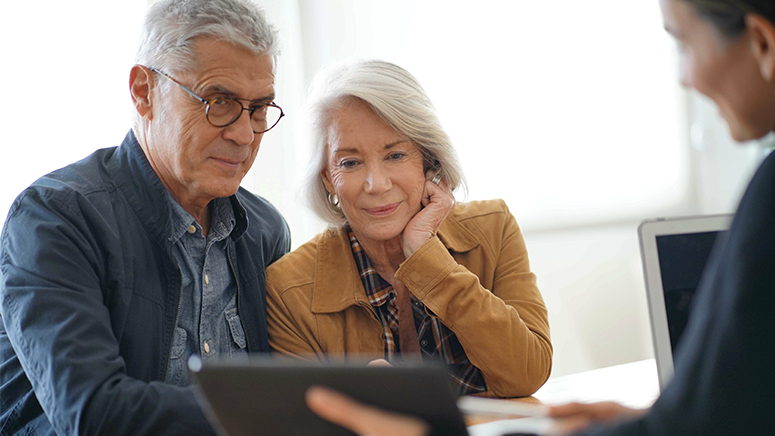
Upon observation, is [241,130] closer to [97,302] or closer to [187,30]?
[187,30]

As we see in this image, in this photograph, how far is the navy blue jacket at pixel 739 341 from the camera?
57cm

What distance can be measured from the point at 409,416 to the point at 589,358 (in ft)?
9.58

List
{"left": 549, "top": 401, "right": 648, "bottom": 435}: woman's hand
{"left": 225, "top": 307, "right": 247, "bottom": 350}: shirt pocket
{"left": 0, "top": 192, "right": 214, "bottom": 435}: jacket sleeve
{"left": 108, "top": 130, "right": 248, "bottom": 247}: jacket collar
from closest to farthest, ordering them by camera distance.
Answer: {"left": 549, "top": 401, "right": 648, "bottom": 435}: woman's hand < {"left": 0, "top": 192, "right": 214, "bottom": 435}: jacket sleeve < {"left": 108, "top": 130, "right": 248, "bottom": 247}: jacket collar < {"left": 225, "top": 307, "right": 247, "bottom": 350}: shirt pocket

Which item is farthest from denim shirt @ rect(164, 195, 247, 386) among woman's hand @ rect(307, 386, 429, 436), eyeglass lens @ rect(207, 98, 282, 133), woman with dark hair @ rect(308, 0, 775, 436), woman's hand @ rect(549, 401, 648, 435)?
woman with dark hair @ rect(308, 0, 775, 436)

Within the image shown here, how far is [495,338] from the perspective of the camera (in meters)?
1.52

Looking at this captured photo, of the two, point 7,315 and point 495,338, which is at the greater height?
point 7,315

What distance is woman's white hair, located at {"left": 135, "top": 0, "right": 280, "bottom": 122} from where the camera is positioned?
147 centimetres

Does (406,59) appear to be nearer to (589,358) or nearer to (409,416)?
(589,358)

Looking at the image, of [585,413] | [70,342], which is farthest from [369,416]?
[70,342]

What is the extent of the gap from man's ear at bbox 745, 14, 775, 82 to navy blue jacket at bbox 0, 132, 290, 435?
3.27ft

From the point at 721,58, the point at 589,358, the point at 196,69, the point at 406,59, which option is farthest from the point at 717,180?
the point at 721,58

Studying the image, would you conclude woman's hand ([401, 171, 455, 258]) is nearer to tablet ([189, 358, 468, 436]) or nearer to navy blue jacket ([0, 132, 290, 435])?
navy blue jacket ([0, 132, 290, 435])

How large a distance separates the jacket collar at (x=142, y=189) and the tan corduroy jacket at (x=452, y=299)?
35cm

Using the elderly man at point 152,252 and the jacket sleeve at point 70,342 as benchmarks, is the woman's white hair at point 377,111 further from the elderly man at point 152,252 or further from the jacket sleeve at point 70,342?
the jacket sleeve at point 70,342
